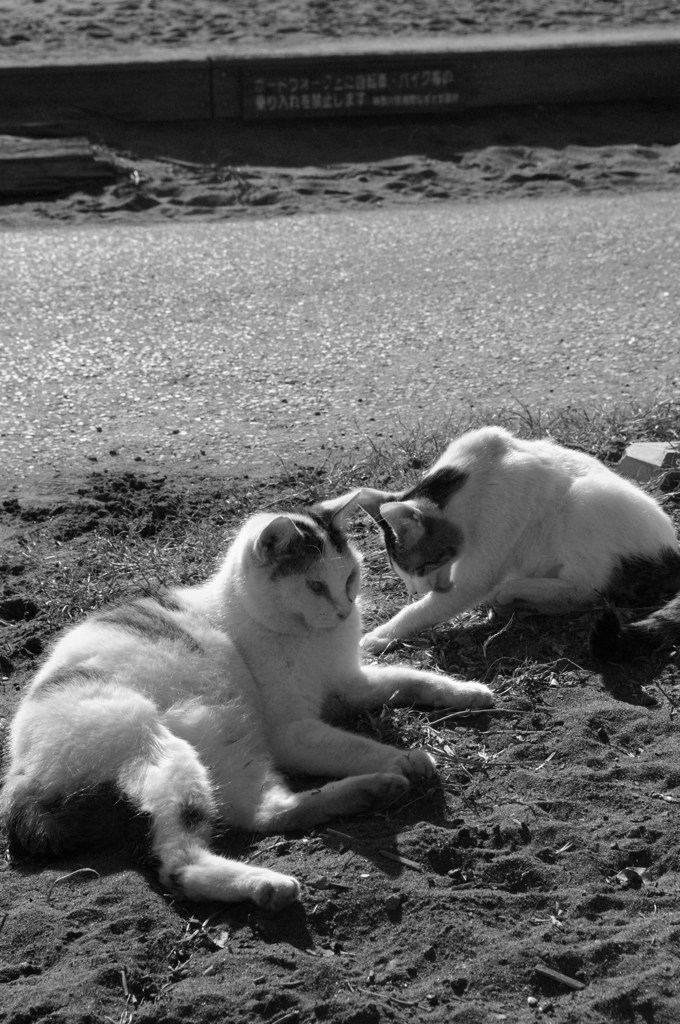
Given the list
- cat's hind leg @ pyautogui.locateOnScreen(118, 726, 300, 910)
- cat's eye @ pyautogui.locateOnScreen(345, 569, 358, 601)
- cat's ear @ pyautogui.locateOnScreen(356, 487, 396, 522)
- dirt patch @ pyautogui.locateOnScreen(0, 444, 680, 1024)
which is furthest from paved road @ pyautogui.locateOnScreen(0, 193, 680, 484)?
cat's hind leg @ pyautogui.locateOnScreen(118, 726, 300, 910)

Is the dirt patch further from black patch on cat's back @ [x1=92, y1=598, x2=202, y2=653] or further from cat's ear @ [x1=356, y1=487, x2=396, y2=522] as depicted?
cat's ear @ [x1=356, y1=487, x2=396, y2=522]

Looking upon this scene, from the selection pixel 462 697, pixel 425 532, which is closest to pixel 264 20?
pixel 425 532

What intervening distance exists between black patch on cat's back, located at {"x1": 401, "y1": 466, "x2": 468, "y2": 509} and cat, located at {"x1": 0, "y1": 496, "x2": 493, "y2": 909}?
2.27 feet

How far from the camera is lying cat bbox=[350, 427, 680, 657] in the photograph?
4703 mm

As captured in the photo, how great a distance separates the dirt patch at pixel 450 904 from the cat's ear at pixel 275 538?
66cm

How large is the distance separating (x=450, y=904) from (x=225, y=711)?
1018mm

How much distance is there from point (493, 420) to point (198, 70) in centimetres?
663

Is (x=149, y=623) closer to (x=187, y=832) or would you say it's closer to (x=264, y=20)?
(x=187, y=832)

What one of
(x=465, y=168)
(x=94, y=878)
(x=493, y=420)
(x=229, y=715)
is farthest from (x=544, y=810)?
(x=465, y=168)

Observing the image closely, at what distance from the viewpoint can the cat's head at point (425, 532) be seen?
4.82 meters

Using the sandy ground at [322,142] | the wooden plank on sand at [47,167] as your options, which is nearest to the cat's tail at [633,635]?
the sandy ground at [322,142]

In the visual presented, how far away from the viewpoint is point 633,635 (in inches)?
168

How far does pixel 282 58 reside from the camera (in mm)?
11617

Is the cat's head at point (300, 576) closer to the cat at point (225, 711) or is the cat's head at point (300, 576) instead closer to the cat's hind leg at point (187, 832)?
the cat at point (225, 711)
